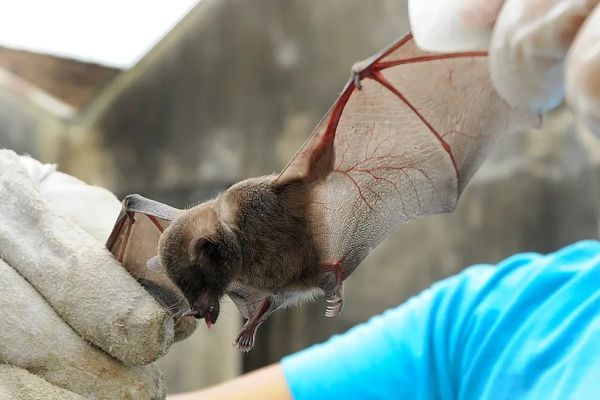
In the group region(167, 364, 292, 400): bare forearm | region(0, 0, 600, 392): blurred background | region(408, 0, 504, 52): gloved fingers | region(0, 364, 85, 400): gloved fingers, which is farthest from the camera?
region(0, 0, 600, 392): blurred background

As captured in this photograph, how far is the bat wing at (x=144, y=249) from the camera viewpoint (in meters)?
1.04

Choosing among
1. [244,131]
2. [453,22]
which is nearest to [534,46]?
[453,22]

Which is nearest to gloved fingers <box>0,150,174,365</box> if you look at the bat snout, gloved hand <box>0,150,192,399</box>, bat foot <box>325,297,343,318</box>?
gloved hand <box>0,150,192,399</box>

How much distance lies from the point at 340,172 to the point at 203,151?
11.5ft

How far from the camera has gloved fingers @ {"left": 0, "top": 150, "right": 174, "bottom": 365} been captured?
3.02 feet

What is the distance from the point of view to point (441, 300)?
155 centimetres

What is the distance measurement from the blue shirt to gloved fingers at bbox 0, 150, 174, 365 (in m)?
0.66

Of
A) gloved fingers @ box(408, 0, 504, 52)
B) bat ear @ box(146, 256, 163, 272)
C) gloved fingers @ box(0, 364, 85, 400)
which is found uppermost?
gloved fingers @ box(408, 0, 504, 52)

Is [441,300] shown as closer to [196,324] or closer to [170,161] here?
[196,324]

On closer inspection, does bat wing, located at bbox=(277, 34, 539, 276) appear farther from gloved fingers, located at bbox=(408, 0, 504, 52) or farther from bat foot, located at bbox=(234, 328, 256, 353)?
gloved fingers, located at bbox=(408, 0, 504, 52)

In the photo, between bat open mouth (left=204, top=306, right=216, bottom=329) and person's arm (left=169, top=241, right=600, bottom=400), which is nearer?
bat open mouth (left=204, top=306, right=216, bottom=329)

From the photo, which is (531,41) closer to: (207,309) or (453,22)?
(453,22)

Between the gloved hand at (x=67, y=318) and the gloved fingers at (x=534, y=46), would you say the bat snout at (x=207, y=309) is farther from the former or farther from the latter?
the gloved fingers at (x=534, y=46)

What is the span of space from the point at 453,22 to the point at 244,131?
148 inches
